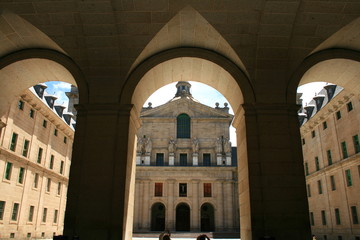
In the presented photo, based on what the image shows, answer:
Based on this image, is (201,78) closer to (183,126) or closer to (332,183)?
(332,183)

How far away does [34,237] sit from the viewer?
3198 centimetres

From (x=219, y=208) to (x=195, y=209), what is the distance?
4.09m

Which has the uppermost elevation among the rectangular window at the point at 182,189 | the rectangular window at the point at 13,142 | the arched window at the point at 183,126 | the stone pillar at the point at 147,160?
the arched window at the point at 183,126

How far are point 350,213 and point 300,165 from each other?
20.9 metres

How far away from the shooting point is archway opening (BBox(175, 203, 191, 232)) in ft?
173

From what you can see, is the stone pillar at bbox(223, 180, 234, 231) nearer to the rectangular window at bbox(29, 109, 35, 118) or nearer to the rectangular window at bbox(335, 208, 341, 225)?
the rectangular window at bbox(335, 208, 341, 225)

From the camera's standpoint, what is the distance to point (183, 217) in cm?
5347

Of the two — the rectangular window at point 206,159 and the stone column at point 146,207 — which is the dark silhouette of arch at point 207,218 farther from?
the stone column at point 146,207

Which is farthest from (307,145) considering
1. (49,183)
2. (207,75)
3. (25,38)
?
(25,38)

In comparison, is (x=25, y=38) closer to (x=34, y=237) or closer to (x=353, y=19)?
(x=353, y=19)

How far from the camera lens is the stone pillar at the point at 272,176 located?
11.6 meters

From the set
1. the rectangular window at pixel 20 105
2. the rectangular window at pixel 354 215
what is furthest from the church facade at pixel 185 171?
the rectangular window at pixel 20 105

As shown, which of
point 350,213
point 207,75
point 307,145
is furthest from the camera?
point 307,145

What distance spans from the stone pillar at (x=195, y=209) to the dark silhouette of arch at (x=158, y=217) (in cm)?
534
